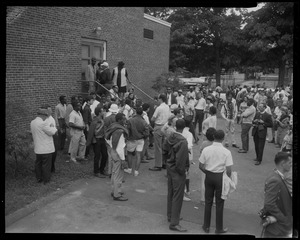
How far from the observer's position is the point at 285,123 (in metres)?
10.9

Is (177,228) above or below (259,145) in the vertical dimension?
below

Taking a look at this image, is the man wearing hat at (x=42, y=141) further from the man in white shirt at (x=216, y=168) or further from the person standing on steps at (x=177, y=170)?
the man in white shirt at (x=216, y=168)

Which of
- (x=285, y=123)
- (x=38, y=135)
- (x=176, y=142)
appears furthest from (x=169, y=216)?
(x=285, y=123)

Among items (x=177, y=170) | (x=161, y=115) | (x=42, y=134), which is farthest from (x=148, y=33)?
(x=177, y=170)

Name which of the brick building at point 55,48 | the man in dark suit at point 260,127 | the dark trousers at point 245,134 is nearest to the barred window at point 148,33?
the brick building at point 55,48

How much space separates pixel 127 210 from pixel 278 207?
324 centimetres

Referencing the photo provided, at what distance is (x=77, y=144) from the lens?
9.24 meters

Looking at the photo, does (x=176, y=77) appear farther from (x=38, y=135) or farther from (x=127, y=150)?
(x=38, y=135)

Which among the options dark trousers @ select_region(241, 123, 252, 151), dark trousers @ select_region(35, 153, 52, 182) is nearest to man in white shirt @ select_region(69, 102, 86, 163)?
dark trousers @ select_region(35, 153, 52, 182)

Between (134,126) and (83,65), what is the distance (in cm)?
603

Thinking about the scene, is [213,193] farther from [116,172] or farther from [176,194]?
[116,172]

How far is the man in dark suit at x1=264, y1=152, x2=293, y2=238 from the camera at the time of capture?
4375mm

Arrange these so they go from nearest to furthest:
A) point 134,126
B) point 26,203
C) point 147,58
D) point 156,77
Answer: point 26,203, point 134,126, point 147,58, point 156,77

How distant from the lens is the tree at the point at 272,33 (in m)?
27.6
